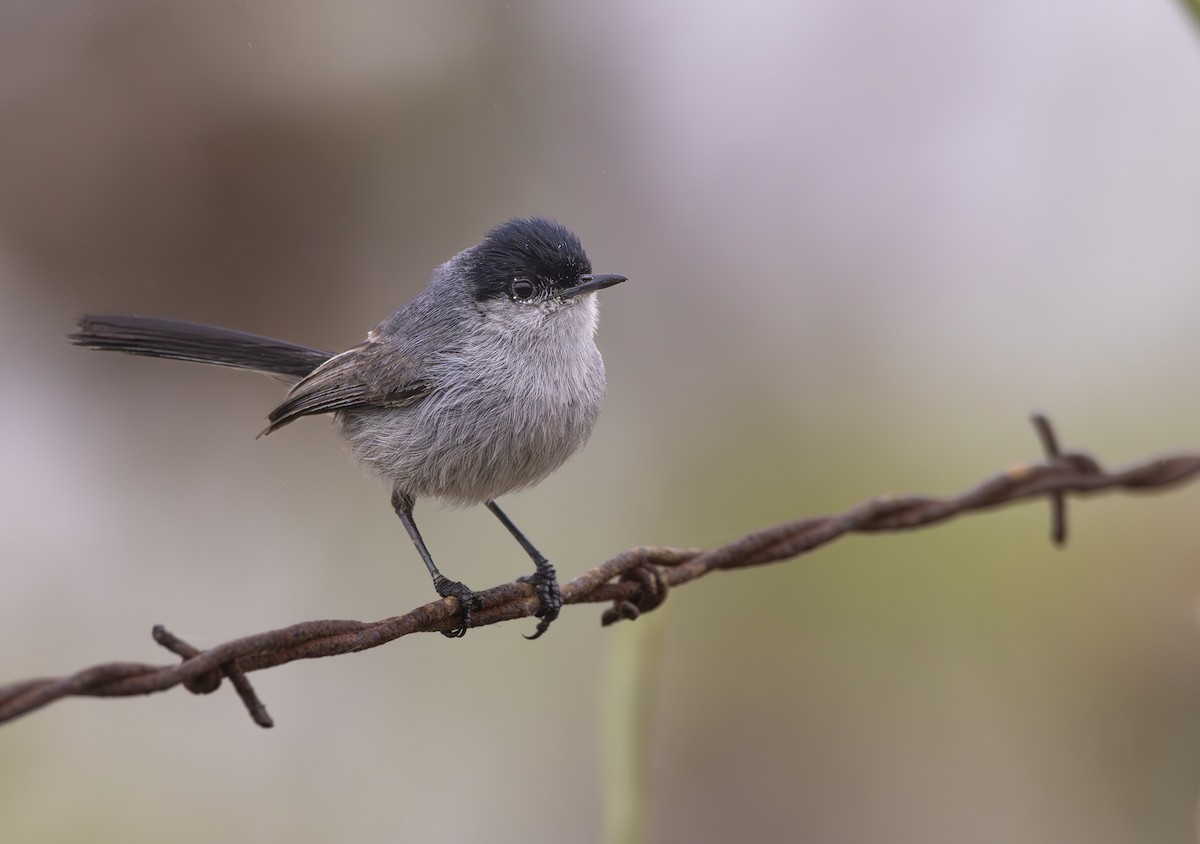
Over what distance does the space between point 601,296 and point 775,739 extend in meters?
2.18

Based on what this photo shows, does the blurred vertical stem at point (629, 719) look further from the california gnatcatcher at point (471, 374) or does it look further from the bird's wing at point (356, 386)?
the bird's wing at point (356, 386)

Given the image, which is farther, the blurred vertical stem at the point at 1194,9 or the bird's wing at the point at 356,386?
the bird's wing at the point at 356,386

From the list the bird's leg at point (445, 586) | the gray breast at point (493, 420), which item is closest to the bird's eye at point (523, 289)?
the gray breast at point (493, 420)

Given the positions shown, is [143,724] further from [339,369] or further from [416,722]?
[339,369]

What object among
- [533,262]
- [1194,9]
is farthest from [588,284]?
[1194,9]

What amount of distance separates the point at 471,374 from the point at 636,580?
0.92m

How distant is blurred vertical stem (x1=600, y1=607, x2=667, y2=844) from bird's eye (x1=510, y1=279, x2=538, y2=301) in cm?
99

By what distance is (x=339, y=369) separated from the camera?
3072 mm

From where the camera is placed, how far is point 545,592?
105 inches

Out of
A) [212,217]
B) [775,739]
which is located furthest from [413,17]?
[775,739]

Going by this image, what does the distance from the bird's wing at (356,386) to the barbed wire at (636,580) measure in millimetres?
826

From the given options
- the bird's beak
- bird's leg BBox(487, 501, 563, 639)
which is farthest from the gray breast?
bird's leg BBox(487, 501, 563, 639)

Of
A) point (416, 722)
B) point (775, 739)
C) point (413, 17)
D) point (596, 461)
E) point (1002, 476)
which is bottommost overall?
point (775, 739)

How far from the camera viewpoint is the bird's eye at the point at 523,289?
3.01 meters
